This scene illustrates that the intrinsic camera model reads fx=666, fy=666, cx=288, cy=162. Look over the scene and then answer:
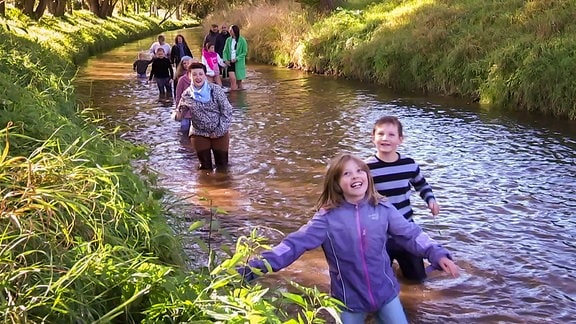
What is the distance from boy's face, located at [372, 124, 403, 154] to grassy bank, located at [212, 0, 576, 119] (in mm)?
8818

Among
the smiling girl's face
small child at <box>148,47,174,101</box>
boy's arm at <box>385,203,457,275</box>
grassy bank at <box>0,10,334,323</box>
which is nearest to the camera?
grassy bank at <box>0,10,334,323</box>

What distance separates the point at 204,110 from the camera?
8.98 m

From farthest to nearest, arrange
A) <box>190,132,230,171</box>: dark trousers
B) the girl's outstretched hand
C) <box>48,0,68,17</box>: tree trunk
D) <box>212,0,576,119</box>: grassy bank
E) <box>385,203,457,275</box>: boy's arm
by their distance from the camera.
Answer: <box>48,0,68,17</box>: tree trunk < <box>212,0,576,119</box>: grassy bank < <box>190,132,230,171</box>: dark trousers < <box>385,203,457,275</box>: boy's arm < the girl's outstretched hand

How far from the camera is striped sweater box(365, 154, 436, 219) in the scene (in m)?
5.28

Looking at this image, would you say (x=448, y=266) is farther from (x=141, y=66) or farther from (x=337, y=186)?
(x=141, y=66)

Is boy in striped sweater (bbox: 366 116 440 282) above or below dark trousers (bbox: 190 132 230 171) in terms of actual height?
above

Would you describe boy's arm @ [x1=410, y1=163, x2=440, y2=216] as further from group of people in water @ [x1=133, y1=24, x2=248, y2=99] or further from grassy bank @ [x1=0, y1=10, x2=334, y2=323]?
group of people in water @ [x1=133, y1=24, x2=248, y2=99]

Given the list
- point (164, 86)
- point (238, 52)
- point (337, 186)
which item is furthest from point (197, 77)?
point (238, 52)

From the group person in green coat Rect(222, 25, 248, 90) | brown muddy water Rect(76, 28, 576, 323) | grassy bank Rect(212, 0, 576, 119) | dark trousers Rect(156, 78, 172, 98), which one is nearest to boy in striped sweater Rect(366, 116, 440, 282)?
brown muddy water Rect(76, 28, 576, 323)

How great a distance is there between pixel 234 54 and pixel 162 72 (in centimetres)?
229

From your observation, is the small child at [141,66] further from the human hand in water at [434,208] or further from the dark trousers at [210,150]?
the human hand in water at [434,208]

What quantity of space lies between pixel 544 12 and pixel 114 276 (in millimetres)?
15674

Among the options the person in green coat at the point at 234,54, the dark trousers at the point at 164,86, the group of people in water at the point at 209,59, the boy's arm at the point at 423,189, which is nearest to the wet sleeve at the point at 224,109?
the boy's arm at the point at 423,189

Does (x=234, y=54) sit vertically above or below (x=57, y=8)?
below
